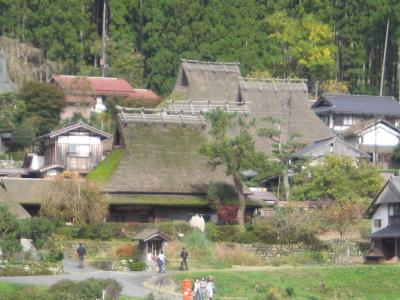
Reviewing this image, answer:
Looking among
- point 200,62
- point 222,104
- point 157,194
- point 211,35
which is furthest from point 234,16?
point 157,194

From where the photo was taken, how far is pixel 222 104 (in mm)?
73062

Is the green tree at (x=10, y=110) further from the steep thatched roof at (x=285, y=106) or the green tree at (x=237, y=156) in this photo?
the green tree at (x=237, y=156)

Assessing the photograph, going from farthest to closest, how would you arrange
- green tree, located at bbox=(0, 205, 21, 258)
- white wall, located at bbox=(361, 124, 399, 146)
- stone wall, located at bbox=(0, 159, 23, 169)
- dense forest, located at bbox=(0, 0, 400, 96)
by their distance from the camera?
dense forest, located at bbox=(0, 0, 400, 96)
white wall, located at bbox=(361, 124, 399, 146)
stone wall, located at bbox=(0, 159, 23, 169)
green tree, located at bbox=(0, 205, 21, 258)

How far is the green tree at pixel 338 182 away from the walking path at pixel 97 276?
14.5 metres

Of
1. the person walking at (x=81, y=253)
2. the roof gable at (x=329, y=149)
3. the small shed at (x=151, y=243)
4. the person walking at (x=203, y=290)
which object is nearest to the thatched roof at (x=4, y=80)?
the roof gable at (x=329, y=149)

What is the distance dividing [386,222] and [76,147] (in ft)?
57.4

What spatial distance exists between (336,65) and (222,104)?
16.1 meters

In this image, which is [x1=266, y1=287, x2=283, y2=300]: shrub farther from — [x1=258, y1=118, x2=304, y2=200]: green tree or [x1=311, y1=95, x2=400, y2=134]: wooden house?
[x1=311, y1=95, x2=400, y2=134]: wooden house

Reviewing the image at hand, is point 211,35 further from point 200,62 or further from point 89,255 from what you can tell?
point 89,255

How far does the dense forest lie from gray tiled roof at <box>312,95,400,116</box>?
5632mm

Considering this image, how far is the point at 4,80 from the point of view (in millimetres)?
80875

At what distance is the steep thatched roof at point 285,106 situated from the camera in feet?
241

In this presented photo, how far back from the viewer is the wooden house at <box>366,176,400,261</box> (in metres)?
55.1

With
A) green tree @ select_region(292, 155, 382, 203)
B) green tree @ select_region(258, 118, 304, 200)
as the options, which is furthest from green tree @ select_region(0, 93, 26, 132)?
green tree @ select_region(292, 155, 382, 203)
